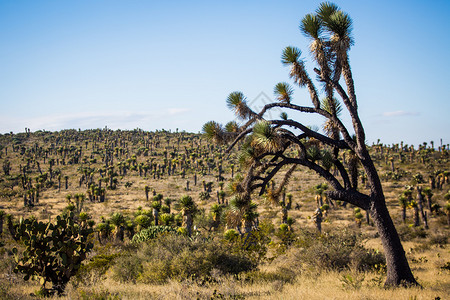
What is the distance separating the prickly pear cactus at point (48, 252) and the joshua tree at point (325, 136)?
185 inches

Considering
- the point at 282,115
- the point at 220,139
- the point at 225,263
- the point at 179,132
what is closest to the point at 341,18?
the point at 282,115

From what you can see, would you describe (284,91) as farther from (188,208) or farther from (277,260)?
(188,208)

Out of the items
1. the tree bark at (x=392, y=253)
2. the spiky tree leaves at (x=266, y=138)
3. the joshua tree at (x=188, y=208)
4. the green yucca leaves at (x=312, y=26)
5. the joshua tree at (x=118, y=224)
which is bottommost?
the joshua tree at (x=118, y=224)

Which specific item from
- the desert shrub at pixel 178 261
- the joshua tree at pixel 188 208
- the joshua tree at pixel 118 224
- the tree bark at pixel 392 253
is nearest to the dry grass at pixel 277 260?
the tree bark at pixel 392 253

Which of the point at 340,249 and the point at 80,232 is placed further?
the point at 340,249

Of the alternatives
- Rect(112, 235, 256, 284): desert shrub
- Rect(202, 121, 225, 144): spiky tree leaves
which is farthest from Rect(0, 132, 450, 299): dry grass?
Rect(202, 121, 225, 144): spiky tree leaves

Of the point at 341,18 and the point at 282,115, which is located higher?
the point at 341,18

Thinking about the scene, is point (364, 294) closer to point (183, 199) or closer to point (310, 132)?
point (310, 132)

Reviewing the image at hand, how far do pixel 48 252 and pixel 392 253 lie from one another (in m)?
8.81

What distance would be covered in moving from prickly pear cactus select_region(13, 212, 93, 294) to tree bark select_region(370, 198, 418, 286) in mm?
7834

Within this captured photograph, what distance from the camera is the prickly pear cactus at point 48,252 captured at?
8039 millimetres

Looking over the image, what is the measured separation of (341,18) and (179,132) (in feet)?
416

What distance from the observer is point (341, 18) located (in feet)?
27.5

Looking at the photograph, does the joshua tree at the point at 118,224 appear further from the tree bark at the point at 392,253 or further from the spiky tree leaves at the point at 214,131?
the tree bark at the point at 392,253
